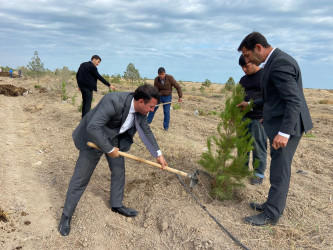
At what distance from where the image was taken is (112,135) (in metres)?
3.46

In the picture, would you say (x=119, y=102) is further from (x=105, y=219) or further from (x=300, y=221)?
(x=300, y=221)

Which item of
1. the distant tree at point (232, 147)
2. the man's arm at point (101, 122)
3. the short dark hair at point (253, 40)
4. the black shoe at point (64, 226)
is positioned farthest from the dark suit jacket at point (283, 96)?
the black shoe at point (64, 226)

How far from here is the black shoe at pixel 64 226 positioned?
352 centimetres

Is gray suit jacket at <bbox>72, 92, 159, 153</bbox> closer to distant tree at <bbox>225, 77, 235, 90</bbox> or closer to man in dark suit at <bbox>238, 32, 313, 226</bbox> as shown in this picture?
man in dark suit at <bbox>238, 32, 313, 226</bbox>

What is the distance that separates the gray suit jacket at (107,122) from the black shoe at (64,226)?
3.25ft

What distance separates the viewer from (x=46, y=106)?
1230 cm

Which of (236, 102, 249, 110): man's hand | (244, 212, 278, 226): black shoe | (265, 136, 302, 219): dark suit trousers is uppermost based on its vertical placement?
(236, 102, 249, 110): man's hand

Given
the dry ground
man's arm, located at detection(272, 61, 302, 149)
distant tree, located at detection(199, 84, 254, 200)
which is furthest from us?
distant tree, located at detection(199, 84, 254, 200)

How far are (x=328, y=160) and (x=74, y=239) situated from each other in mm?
5988

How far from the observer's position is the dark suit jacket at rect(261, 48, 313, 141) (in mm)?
2820

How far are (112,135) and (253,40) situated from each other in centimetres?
201

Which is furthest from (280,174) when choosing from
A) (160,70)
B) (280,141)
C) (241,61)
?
(160,70)

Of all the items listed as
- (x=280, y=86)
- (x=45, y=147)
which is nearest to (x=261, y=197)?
(x=280, y=86)

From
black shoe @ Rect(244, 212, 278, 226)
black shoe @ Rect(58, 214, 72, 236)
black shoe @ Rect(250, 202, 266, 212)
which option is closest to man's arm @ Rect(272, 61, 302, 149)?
black shoe @ Rect(244, 212, 278, 226)
